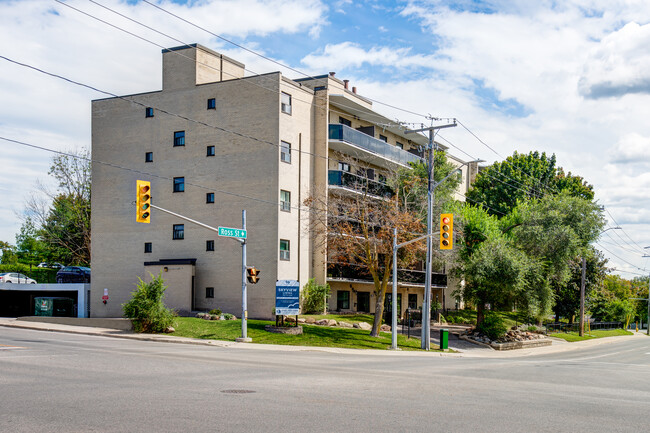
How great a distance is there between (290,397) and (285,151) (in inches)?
1171

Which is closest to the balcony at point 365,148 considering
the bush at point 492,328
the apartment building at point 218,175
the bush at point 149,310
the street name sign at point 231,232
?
the apartment building at point 218,175

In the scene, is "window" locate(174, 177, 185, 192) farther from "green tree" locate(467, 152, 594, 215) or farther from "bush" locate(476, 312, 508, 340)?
"green tree" locate(467, 152, 594, 215)

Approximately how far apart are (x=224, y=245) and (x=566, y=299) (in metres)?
39.8

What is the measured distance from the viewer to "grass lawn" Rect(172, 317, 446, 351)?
3209 centimetres

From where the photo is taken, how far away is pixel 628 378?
69.3ft

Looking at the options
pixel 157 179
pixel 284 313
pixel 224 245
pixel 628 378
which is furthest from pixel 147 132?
pixel 628 378

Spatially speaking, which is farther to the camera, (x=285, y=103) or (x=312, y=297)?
(x=285, y=103)

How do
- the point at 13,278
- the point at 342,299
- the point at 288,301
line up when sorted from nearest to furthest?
the point at 288,301 → the point at 342,299 → the point at 13,278

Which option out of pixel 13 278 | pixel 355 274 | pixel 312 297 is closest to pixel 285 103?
pixel 312 297

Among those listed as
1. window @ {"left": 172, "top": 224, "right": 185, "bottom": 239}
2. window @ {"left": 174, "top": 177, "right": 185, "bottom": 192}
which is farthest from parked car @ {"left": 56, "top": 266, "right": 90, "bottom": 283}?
window @ {"left": 174, "top": 177, "right": 185, "bottom": 192}

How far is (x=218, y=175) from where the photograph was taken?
137 feet

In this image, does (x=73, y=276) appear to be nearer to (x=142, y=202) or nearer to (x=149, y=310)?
(x=149, y=310)

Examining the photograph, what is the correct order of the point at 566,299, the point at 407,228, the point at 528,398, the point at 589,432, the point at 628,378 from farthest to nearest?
the point at 566,299 → the point at 407,228 → the point at 628,378 → the point at 528,398 → the point at 589,432

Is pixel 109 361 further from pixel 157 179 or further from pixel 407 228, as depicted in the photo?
pixel 157 179
